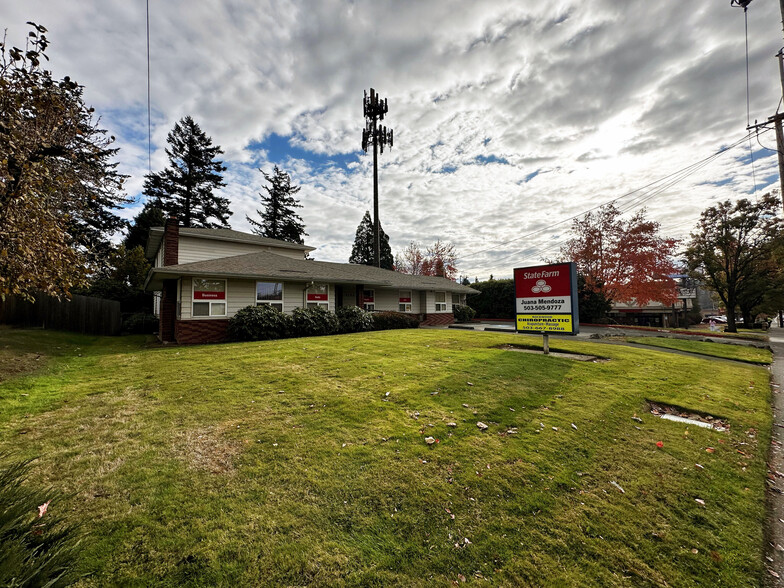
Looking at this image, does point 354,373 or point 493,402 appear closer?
point 493,402

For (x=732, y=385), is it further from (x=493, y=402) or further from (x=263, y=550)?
(x=263, y=550)

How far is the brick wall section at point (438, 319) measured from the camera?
23.4 metres

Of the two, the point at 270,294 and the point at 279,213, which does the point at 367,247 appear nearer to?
the point at 279,213

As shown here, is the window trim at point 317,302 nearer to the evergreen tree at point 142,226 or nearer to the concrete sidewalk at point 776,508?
the concrete sidewalk at point 776,508

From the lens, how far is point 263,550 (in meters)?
2.26

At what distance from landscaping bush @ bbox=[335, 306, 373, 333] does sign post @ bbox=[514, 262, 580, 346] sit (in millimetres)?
8441

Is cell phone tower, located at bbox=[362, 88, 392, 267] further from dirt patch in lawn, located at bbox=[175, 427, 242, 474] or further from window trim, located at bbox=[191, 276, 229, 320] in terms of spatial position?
dirt patch in lawn, located at bbox=[175, 427, 242, 474]

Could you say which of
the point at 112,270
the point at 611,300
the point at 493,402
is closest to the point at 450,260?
the point at 611,300

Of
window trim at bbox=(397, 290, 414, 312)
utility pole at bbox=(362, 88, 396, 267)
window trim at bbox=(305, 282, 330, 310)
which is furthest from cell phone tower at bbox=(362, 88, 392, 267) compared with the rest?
window trim at bbox=(305, 282, 330, 310)

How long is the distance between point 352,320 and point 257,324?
474 centimetres

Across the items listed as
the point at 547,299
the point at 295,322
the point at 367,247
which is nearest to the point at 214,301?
the point at 295,322

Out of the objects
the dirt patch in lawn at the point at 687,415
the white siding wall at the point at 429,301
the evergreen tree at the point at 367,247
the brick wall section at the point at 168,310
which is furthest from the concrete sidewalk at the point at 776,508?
the evergreen tree at the point at 367,247

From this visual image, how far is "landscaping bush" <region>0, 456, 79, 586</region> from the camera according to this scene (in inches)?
56.4

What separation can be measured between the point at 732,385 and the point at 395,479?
355 inches
